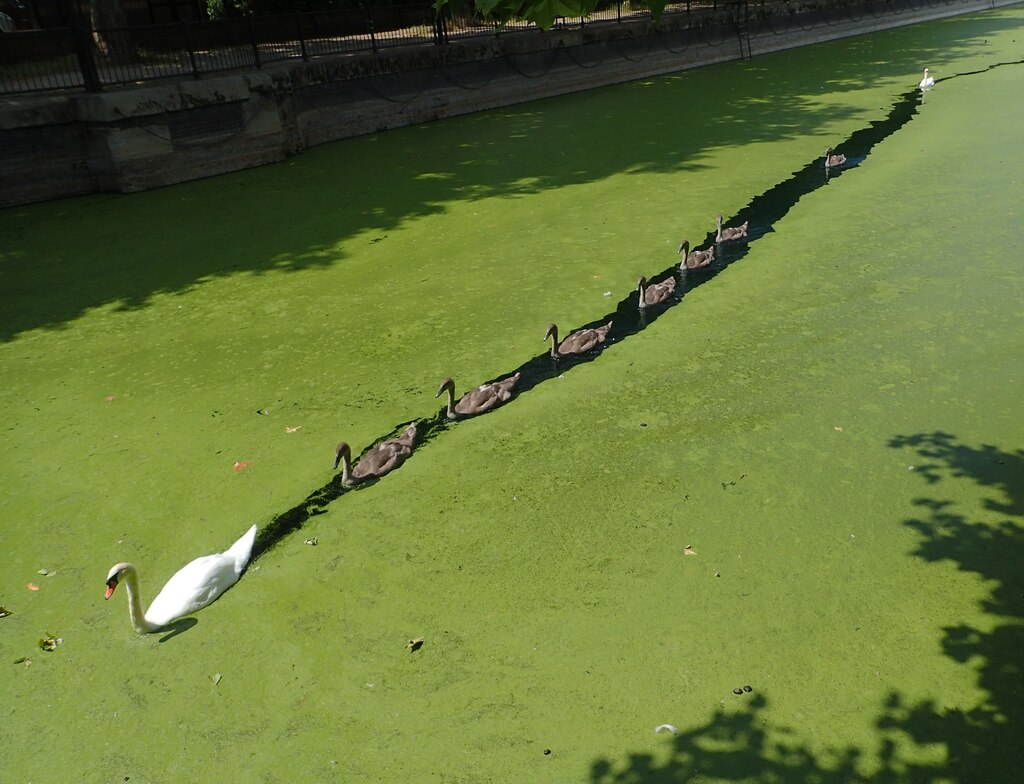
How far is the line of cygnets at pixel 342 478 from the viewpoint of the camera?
3.92 m

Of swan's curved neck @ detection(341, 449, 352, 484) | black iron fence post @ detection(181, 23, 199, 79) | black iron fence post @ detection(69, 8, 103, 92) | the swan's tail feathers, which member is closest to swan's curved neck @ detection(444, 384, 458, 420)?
→ swan's curved neck @ detection(341, 449, 352, 484)

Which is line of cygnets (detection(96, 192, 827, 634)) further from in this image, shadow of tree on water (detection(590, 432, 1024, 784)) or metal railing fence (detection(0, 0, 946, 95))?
metal railing fence (detection(0, 0, 946, 95))

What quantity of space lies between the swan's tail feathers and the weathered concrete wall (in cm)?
865

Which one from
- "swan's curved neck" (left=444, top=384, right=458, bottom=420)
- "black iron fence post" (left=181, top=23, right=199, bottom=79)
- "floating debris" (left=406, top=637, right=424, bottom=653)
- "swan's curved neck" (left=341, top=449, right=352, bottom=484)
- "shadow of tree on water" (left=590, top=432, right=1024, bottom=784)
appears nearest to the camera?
"shadow of tree on water" (left=590, top=432, right=1024, bottom=784)

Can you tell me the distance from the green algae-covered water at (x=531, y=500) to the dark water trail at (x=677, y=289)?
0.23 ft

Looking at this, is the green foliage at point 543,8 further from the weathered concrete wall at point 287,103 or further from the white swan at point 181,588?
the weathered concrete wall at point 287,103

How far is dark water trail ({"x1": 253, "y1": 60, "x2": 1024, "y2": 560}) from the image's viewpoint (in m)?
4.73

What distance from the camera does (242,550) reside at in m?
4.27

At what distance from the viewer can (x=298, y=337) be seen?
6.80 metres

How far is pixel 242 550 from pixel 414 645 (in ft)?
3.63

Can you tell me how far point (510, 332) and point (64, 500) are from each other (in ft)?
10.8

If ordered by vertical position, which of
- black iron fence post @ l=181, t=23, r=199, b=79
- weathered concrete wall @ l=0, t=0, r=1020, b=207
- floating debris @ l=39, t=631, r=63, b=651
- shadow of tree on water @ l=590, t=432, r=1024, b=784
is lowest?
shadow of tree on water @ l=590, t=432, r=1024, b=784

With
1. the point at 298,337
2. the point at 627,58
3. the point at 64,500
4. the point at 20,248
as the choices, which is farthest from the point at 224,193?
the point at 627,58

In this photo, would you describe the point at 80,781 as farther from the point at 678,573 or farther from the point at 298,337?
the point at 298,337
